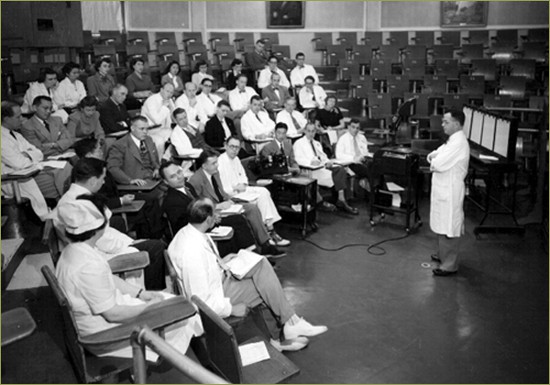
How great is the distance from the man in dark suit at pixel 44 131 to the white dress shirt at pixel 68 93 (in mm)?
1546

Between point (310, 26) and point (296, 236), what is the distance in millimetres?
8825

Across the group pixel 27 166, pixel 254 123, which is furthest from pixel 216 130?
pixel 27 166

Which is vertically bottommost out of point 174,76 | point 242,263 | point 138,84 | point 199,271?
point 242,263

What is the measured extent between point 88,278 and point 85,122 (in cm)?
457

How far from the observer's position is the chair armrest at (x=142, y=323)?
2816mm

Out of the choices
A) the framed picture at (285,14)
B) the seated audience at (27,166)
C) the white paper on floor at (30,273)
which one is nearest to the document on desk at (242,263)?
the white paper on floor at (30,273)

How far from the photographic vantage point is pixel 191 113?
877 cm

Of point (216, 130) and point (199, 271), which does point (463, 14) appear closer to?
point (216, 130)

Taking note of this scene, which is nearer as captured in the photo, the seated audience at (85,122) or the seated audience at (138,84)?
the seated audience at (85,122)

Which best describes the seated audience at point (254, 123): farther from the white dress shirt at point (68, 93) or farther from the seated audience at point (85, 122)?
the white dress shirt at point (68, 93)

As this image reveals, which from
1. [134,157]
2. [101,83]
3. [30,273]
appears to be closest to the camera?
[30,273]

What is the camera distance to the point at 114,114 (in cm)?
752

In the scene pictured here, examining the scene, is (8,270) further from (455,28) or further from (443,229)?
(455,28)

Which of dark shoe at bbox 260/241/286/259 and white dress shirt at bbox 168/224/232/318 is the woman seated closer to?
white dress shirt at bbox 168/224/232/318
